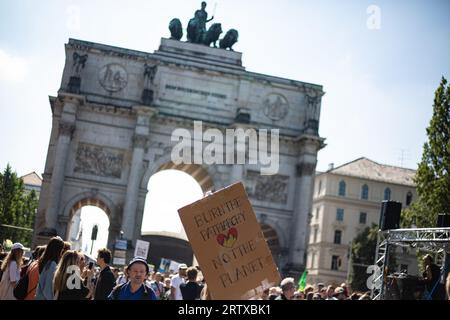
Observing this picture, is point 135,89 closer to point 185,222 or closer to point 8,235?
point 8,235

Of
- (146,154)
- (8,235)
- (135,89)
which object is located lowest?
(8,235)

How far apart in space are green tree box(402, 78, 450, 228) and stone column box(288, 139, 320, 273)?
12.6m

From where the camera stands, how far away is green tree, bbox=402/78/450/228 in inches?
1136

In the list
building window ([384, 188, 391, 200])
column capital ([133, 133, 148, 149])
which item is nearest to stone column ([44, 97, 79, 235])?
column capital ([133, 133, 148, 149])

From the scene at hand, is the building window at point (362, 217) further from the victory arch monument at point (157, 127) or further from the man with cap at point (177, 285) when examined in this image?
Result: the man with cap at point (177, 285)

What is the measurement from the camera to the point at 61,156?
40.7 metres

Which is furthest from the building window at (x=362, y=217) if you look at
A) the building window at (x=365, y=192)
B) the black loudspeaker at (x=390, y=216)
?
the black loudspeaker at (x=390, y=216)

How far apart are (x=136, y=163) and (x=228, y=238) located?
3482 cm

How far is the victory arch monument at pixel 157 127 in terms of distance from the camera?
4112 centimetres

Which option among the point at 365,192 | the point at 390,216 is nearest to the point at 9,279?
the point at 390,216
